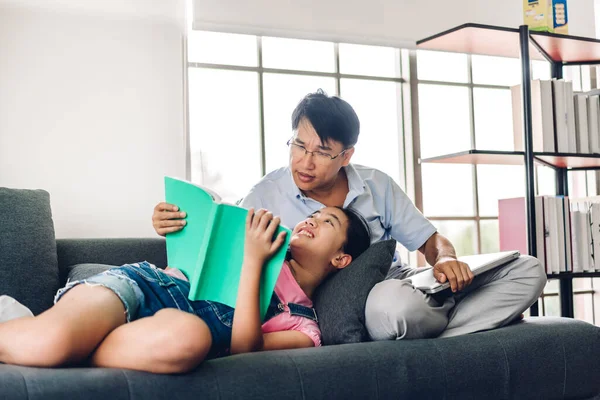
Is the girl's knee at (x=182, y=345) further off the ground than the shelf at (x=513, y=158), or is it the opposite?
the shelf at (x=513, y=158)

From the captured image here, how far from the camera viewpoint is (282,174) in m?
2.24

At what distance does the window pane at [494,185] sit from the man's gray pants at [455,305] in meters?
2.00

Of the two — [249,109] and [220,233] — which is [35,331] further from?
[249,109]

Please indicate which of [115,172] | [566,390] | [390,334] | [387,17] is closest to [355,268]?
[390,334]

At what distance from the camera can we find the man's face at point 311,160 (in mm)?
2076

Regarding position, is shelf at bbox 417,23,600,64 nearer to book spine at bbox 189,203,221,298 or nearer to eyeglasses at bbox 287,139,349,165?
eyeglasses at bbox 287,139,349,165

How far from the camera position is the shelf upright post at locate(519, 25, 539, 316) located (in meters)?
2.97

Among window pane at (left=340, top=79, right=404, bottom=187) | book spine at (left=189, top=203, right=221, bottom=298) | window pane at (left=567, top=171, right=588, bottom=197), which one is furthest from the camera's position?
window pane at (left=567, top=171, right=588, bottom=197)

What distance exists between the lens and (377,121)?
3.66 m

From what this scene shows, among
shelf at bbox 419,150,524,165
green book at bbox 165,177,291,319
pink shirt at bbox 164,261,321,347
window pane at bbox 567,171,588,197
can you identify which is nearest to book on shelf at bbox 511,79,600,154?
shelf at bbox 419,150,524,165

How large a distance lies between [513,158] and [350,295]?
1667mm

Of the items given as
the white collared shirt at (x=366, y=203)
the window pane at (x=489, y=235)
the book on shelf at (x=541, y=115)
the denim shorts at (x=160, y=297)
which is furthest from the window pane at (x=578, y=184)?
the denim shorts at (x=160, y=297)

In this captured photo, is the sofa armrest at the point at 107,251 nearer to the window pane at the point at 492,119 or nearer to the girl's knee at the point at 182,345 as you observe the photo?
the girl's knee at the point at 182,345

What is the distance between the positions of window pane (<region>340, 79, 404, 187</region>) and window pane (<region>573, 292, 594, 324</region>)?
1.35 meters
